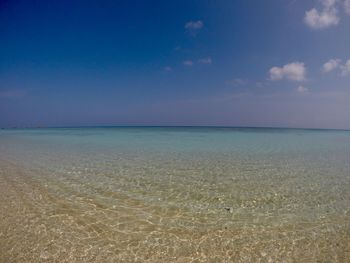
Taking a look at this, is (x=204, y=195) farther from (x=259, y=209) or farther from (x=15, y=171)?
(x=15, y=171)

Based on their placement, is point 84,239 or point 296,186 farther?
point 296,186

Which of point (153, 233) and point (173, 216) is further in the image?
point (173, 216)

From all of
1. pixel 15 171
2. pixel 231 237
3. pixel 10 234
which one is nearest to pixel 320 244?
pixel 231 237

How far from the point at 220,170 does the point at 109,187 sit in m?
5.54

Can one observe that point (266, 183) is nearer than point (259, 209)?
No

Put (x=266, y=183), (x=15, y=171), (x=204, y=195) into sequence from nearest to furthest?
1. (x=204, y=195)
2. (x=266, y=183)
3. (x=15, y=171)

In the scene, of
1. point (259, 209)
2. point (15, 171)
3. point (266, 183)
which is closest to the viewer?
point (259, 209)

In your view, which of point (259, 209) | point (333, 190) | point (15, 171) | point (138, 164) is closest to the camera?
point (259, 209)

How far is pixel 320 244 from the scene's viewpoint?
14.8ft

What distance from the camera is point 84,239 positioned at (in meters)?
4.58

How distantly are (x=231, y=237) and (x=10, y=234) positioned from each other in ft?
15.5

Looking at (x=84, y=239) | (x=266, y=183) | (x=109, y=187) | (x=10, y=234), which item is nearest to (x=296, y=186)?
(x=266, y=183)

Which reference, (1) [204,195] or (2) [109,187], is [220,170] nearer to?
(1) [204,195]

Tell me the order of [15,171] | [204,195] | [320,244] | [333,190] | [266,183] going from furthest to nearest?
[15,171] → [266,183] → [333,190] → [204,195] → [320,244]
